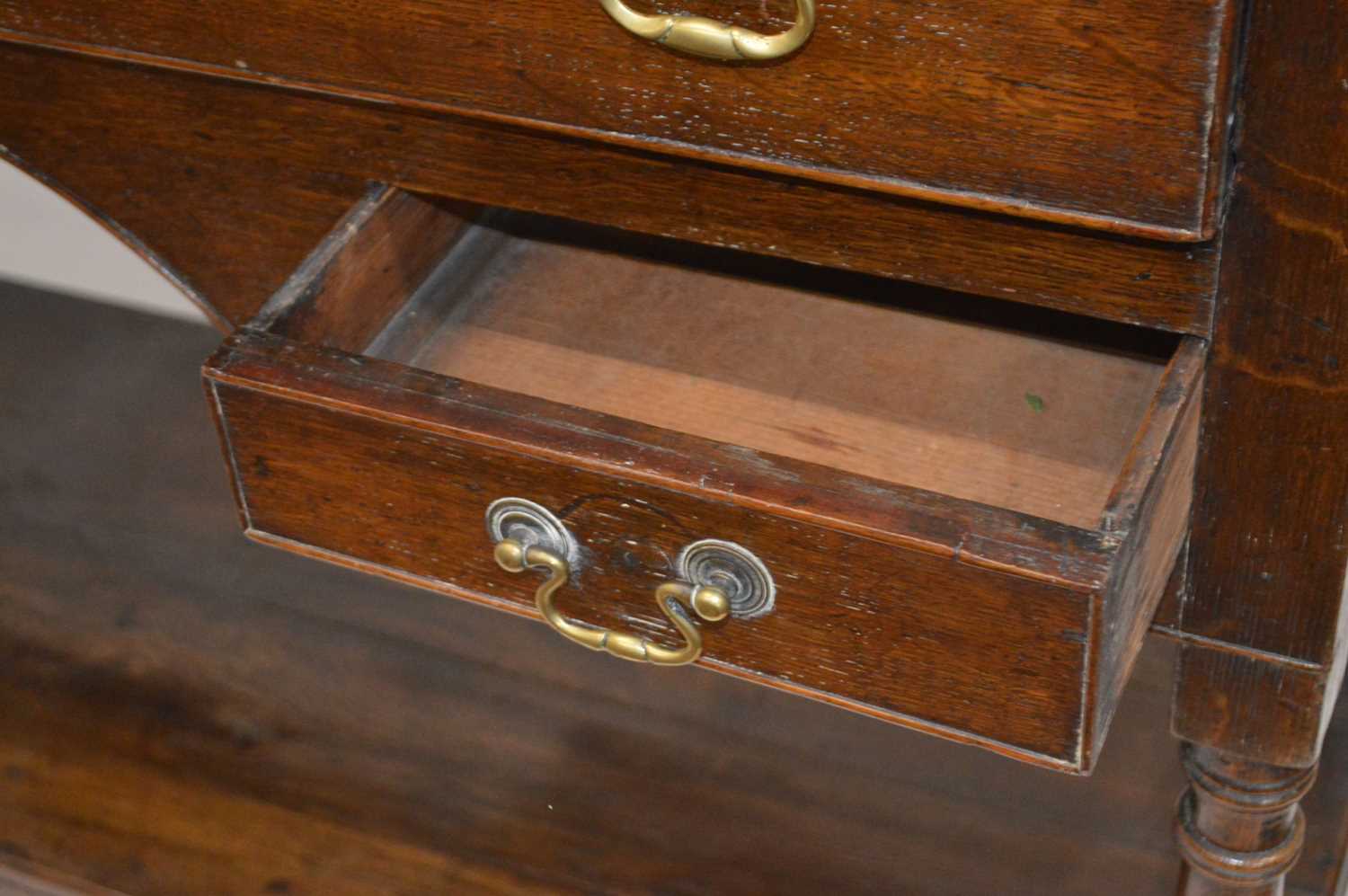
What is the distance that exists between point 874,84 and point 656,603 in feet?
0.62

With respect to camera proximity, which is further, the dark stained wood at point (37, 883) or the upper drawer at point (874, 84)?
the dark stained wood at point (37, 883)

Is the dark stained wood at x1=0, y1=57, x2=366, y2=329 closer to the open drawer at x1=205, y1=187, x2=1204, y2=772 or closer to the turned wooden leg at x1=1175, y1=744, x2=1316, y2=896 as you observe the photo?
the open drawer at x1=205, y1=187, x2=1204, y2=772

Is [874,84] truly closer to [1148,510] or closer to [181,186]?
[1148,510]

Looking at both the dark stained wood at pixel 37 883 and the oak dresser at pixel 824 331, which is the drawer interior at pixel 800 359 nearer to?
the oak dresser at pixel 824 331

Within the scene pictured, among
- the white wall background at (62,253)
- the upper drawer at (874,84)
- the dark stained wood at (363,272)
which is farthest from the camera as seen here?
the white wall background at (62,253)

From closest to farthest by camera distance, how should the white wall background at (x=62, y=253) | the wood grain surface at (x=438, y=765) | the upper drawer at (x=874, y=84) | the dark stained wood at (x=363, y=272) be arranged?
the upper drawer at (x=874, y=84), the dark stained wood at (x=363, y=272), the wood grain surface at (x=438, y=765), the white wall background at (x=62, y=253)

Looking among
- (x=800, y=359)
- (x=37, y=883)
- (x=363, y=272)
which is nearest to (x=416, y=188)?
(x=363, y=272)

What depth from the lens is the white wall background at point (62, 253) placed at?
1683 millimetres

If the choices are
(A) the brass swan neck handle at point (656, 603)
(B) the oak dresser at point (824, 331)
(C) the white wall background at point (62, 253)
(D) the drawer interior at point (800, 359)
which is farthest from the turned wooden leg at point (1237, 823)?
(C) the white wall background at point (62, 253)

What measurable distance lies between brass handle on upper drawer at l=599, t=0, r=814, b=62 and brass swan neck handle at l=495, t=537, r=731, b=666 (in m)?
0.17

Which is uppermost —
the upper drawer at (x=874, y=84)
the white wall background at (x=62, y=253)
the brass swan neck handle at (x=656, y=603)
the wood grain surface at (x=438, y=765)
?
the upper drawer at (x=874, y=84)

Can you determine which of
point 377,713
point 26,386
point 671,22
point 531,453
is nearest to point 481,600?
point 531,453

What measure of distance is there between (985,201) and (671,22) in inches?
4.3

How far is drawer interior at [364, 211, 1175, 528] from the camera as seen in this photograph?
0.69m
